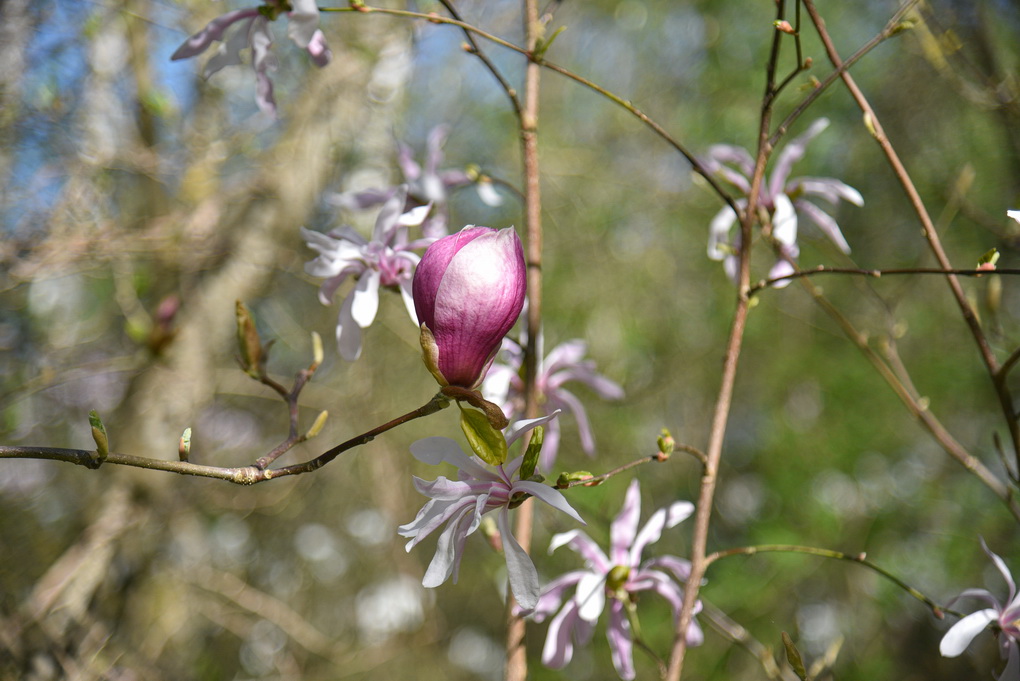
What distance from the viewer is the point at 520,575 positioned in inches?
13.9

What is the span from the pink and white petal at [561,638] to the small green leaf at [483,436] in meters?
0.20

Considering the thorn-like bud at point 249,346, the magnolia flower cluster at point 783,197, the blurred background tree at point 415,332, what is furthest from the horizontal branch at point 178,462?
the blurred background tree at point 415,332

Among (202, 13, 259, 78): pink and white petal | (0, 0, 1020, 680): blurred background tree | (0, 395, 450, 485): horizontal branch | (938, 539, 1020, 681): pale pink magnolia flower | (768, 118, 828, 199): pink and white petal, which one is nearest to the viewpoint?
(0, 395, 450, 485): horizontal branch

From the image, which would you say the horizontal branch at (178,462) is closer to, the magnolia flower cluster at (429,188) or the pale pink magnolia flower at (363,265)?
the pale pink magnolia flower at (363,265)

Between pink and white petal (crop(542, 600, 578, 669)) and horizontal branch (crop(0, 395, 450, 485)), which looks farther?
pink and white petal (crop(542, 600, 578, 669))

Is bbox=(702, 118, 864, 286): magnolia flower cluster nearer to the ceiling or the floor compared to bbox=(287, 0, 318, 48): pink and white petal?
nearer to the floor

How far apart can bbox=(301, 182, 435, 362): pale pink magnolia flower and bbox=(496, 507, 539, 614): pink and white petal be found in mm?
175

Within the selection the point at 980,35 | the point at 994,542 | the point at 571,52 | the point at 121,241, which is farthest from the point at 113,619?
the point at 571,52

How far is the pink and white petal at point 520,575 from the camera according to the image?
1.13 feet

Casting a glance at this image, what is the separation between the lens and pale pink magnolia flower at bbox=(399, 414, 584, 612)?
1.14 ft

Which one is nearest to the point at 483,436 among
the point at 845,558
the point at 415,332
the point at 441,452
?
the point at 441,452

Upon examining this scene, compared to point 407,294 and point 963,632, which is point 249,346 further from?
point 963,632

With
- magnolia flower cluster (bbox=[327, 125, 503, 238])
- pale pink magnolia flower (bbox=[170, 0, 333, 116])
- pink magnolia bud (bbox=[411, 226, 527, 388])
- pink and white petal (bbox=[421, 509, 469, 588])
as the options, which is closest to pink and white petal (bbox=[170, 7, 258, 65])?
pale pink magnolia flower (bbox=[170, 0, 333, 116])

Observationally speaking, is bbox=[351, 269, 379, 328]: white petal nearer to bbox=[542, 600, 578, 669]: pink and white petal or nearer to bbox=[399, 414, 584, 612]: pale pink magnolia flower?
bbox=[399, 414, 584, 612]: pale pink magnolia flower
